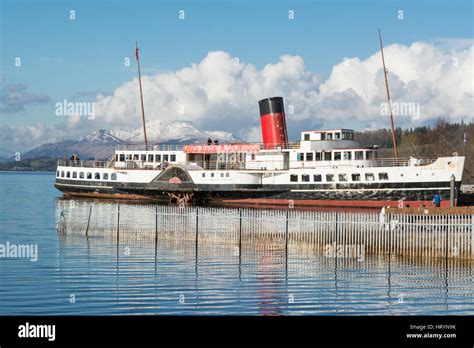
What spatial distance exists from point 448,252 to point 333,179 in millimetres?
29835

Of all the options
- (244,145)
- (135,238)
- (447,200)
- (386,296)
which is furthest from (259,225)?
(244,145)

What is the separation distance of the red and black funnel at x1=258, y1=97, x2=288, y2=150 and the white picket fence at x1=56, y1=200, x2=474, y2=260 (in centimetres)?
2660

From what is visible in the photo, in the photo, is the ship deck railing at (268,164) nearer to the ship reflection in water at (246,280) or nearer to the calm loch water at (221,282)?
the ship reflection in water at (246,280)

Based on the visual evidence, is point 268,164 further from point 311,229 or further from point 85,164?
point 311,229

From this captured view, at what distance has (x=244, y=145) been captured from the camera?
64250 mm

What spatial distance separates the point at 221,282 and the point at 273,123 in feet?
126

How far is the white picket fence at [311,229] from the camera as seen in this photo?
29250 millimetres

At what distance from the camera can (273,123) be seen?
6300cm

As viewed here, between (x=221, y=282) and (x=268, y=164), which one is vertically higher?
(x=268, y=164)

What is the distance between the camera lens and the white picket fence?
96.0ft

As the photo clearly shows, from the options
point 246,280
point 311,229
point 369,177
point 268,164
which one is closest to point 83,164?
point 268,164

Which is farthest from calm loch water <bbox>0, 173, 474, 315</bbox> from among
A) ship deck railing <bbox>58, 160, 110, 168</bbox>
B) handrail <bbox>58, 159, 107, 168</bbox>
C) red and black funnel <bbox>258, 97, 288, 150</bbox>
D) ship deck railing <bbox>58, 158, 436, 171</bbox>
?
handrail <bbox>58, 159, 107, 168</bbox>

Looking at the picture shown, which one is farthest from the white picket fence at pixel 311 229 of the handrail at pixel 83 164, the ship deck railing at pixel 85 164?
the handrail at pixel 83 164
